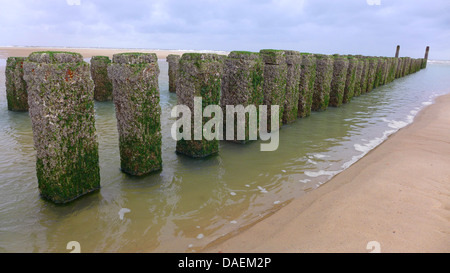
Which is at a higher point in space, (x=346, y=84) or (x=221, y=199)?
(x=346, y=84)

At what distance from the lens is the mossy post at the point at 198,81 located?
5375 millimetres

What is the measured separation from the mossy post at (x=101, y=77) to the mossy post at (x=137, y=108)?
6992mm

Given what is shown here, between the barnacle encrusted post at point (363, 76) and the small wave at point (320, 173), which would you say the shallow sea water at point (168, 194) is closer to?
the small wave at point (320, 173)

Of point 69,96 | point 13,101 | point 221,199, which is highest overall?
point 69,96

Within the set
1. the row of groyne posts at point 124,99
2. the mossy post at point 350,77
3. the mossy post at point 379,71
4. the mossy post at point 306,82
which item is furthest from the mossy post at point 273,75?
the mossy post at point 379,71

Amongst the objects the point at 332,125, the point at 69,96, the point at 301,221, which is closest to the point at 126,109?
the point at 69,96

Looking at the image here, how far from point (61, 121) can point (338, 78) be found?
10759 mm

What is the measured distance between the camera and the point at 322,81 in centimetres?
1035

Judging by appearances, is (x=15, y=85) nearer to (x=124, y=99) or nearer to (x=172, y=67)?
(x=172, y=67)

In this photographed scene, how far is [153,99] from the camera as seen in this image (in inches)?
185

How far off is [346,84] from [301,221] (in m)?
11.2

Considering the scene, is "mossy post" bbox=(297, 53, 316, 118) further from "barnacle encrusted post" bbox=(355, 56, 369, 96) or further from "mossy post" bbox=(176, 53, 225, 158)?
"barnacle encrusted post" bbox=(355, 56, 369, 96)
